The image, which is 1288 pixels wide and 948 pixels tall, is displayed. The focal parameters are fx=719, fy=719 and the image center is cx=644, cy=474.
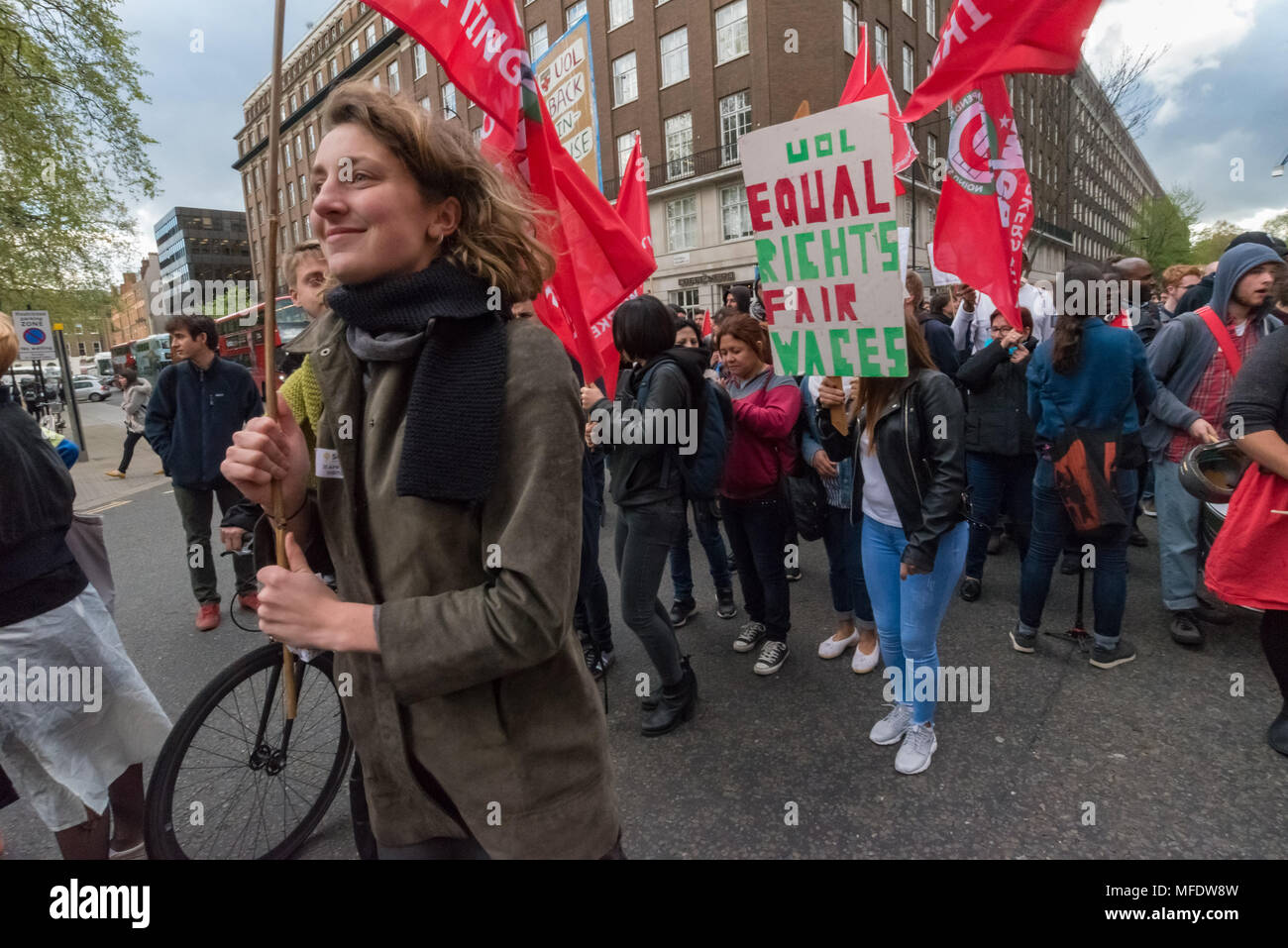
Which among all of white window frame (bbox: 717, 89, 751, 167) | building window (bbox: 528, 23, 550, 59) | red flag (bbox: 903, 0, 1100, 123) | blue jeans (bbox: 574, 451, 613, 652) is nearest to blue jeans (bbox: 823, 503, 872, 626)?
blue jeans (bbox: 574, 451, 613, 652)

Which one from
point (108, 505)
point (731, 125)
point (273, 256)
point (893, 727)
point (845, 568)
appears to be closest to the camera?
point (273, 256)

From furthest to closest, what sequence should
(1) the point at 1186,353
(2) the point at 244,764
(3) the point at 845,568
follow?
(1) the point at 1186,353
(3) the point at 845,568
(2) the point at 244,764

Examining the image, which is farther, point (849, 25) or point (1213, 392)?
point (849, 25)

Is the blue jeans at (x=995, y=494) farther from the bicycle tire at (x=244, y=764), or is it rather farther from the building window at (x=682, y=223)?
the building window at (x=682, y=223)

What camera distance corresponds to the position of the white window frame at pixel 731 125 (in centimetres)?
2564

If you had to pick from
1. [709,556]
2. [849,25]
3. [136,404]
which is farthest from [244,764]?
[849,25]

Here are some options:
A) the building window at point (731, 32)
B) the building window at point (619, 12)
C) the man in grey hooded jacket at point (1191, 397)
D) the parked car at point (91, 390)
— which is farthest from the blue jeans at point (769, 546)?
the parked car at point (91, 390)

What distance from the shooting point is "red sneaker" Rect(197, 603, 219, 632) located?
4953 millimetres

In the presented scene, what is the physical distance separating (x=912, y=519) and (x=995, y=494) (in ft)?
8.20

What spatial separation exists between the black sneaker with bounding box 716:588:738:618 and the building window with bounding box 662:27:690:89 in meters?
26.9

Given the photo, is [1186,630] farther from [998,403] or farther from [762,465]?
[762,465]

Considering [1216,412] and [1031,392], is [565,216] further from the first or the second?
[1216,412]

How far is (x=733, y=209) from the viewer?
26656 mm

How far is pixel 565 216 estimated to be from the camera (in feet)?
11.8
